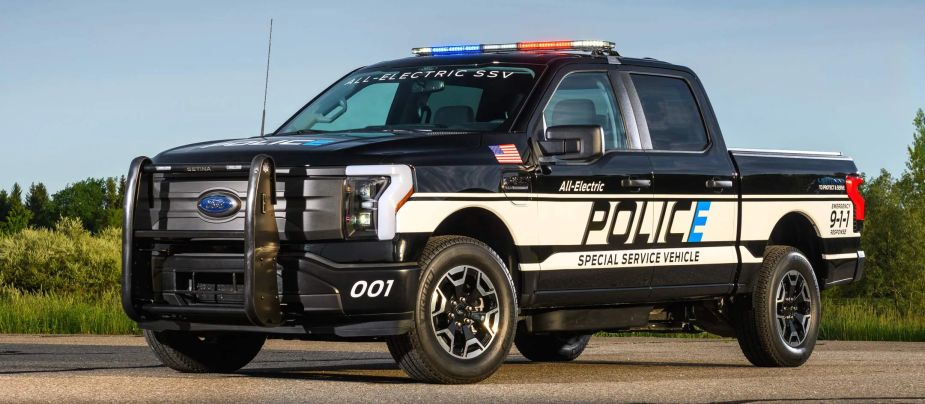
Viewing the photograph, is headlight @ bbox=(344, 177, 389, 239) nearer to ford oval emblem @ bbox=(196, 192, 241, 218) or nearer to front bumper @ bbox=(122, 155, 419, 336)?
front bumper @ bbox=(122, 155, 419, 336)

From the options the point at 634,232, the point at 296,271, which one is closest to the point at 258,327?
the point at 296,271

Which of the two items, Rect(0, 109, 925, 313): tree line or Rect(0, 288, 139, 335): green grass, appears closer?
Rect(0, 288, 139, 335): green grass

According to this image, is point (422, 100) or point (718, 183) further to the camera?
A: point (718, 183)

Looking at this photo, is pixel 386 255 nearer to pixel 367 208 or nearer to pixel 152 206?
pixel 367 208

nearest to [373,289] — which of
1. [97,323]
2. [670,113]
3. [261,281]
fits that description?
[261,281]

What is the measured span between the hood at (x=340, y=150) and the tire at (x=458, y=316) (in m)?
0.49

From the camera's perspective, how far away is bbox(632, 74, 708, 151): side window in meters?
10.3

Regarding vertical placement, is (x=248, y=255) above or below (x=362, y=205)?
below

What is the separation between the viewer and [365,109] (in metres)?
9.97

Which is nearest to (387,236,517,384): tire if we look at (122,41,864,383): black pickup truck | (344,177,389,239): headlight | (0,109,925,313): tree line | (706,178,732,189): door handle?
(122,41,864,383): black pickup truck

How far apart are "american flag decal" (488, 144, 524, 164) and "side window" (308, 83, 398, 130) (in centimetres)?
113

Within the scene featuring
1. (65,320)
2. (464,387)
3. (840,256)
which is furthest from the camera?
(65,320)

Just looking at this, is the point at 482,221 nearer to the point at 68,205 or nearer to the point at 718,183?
the point at 718,183

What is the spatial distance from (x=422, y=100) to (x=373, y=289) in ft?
6.63
